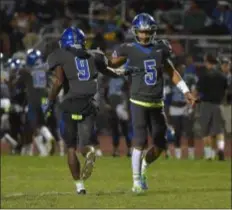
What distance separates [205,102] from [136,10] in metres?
7.21

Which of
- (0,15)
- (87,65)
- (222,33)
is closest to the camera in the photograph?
(87,65)

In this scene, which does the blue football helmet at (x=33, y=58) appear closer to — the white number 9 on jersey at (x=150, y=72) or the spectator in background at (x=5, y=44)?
the spectator in background at (x=5, y=44)

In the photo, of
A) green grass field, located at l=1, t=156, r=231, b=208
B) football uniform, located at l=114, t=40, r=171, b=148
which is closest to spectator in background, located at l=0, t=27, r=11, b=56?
green grass field, located at l=1, t=156, r=231, b=208

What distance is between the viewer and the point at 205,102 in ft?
69.0

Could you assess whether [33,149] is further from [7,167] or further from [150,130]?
[150,130]

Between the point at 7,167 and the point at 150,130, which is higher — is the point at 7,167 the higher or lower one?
the lower one

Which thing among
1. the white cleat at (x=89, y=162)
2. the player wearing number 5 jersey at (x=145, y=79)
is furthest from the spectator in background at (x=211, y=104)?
the white cleat at (x=89, y=162)

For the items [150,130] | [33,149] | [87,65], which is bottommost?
[33,149]

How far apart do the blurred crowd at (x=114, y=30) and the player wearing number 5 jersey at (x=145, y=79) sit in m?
6.78

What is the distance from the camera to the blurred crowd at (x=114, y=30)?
22.1m

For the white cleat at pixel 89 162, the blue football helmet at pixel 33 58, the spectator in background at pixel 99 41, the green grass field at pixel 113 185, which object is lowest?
the green grass field at pixel 113 185

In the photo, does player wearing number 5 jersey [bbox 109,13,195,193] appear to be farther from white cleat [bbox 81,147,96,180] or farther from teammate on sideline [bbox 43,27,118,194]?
white cleat [bbox 81,147,96,180]

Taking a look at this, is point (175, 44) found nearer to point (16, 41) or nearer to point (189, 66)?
point (189, 66)

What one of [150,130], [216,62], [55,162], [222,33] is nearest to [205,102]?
[216,62]
